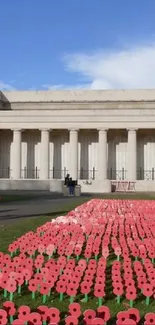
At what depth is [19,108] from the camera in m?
66.2

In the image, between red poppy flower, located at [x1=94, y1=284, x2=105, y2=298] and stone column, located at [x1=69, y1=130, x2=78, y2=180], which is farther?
stone column, located at [x1=69, y1=130, x2=78, y2=180]

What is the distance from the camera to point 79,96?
66.5m

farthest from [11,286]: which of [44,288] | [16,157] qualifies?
[16,157]

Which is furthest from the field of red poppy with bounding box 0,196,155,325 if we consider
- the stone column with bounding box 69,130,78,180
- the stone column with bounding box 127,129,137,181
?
the stone column with bounding box 69,130,78,180

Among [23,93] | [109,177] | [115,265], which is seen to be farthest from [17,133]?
[115,265]

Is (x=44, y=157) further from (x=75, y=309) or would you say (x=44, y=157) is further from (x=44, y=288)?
(x=75, y=309)

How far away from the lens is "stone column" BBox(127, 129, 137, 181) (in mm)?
57594

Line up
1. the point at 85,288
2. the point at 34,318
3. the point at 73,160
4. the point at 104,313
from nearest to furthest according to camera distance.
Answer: the point at 34,318
the point at 104,313
the point at 85,288
the point at 73,160

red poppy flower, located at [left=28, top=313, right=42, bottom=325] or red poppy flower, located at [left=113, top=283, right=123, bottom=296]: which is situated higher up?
red poppy flower, located at [left=28, top=313, right=42, bottom=325]

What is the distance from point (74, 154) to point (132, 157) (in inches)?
310

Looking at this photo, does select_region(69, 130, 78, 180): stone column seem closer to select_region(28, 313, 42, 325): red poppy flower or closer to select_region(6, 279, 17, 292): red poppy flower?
select_region(6, 279, 17, 292): red poppy flower

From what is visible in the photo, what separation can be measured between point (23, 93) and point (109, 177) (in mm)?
19177

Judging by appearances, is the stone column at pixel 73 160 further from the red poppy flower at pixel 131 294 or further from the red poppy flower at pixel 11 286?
the red poppy flower at pixel 131 294

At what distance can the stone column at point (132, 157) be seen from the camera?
189 feet
